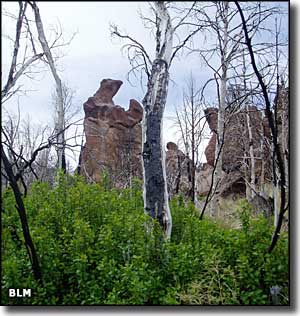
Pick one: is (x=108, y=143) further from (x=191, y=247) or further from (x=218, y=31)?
(x=218, y=31)

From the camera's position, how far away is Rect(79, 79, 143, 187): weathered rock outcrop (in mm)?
1941

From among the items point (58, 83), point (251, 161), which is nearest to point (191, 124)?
point (251, 161)

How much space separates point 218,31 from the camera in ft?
6.56

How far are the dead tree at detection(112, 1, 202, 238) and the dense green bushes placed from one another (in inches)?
2.6

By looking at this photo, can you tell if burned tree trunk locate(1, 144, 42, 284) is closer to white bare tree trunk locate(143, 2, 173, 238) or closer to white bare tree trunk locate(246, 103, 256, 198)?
white bare tree trunk locate(143, 2, 173, 238)

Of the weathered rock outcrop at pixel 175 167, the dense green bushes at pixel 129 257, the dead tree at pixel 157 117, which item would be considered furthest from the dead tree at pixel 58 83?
the weathered rock outcrop at pixel 175 167

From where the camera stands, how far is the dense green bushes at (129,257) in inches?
71.2

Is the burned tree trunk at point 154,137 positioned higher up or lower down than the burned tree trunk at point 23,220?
higher up

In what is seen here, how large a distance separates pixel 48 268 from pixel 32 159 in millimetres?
465

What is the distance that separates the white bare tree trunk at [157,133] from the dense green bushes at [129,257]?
0.06m

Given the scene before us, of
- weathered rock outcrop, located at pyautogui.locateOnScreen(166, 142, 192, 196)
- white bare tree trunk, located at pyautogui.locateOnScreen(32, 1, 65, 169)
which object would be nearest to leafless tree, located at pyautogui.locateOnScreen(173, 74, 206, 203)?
weathered rock outcrop, located at pyautogui.locateOnScreen(166, 142, 192, 196)

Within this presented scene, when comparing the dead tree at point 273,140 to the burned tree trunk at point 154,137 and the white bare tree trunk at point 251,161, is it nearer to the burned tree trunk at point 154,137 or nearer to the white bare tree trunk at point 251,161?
the white bare tree trunk at point 251,161

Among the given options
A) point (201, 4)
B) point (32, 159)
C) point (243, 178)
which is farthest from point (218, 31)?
point (32, 159)

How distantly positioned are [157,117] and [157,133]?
0.07m
